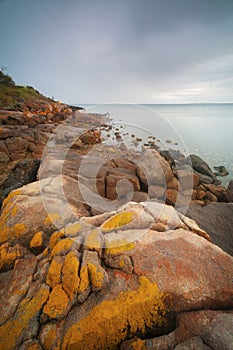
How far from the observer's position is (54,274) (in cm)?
353

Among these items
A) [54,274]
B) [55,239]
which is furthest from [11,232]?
[54,274]

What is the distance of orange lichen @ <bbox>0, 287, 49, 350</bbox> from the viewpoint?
2905 millimetres

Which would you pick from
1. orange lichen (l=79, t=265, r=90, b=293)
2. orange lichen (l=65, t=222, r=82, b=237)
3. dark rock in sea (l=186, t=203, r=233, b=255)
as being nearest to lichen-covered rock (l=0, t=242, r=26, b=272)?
orange lichen (l=65, t=222, r=82, b=237)

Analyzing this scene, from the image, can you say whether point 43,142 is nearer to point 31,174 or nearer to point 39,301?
point 31,174

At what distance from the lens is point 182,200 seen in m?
11.8

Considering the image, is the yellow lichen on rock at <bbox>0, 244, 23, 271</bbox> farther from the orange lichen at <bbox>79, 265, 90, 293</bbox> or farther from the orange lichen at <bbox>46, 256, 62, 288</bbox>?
the orange lichen at <bbox>79, 265, 90, 293</bbox>

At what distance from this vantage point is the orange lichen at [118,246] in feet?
12.7

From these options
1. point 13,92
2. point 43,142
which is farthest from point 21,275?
point 13,92

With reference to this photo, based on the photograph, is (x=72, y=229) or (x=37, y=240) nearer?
(x=72, y=229)

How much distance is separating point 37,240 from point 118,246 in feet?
8.03

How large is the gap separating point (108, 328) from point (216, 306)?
6.99 feet

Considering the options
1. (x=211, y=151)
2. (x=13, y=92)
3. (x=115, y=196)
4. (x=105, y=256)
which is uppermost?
(x=13, y=92)

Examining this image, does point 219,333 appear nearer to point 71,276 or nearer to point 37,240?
point 71,276

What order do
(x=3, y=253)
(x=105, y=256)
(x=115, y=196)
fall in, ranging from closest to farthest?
1. (x=105, y=256)
2. (x=3, y=253)
3. (x=115, y=196)
